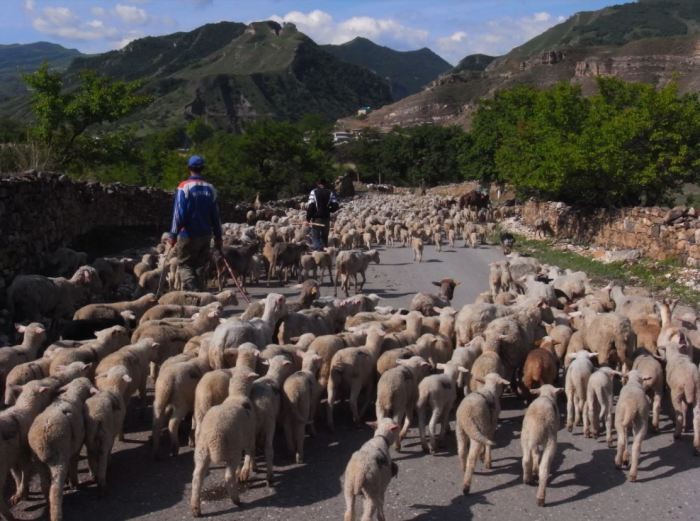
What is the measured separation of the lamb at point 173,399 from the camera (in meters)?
6.77

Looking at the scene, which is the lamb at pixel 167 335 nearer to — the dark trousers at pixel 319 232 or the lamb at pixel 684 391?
the lamb at pixel 684 391

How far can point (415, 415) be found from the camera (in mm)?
7793

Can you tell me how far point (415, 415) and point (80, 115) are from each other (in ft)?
77.8

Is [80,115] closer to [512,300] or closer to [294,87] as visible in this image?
[512,300]

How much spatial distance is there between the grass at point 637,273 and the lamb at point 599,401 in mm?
7821

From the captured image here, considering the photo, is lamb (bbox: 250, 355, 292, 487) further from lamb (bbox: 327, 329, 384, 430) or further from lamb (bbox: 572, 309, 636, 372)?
lamb (bbox: 572, 309, 636, 372)

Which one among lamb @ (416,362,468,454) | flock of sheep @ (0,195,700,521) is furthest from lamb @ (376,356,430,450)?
lamb @ (416,362,468,454)

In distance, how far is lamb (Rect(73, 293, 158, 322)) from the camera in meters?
9.77

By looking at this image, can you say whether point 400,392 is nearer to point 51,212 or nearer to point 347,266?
point 347,266

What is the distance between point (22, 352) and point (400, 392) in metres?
4.10

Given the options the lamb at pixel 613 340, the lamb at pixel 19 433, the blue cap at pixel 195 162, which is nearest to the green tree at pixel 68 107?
the blue cap at pixel 195 162

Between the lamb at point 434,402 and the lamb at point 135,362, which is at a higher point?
the lamb at point 135,362

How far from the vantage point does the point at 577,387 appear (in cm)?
746

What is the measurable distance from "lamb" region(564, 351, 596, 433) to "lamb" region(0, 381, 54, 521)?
4925 millimetres
